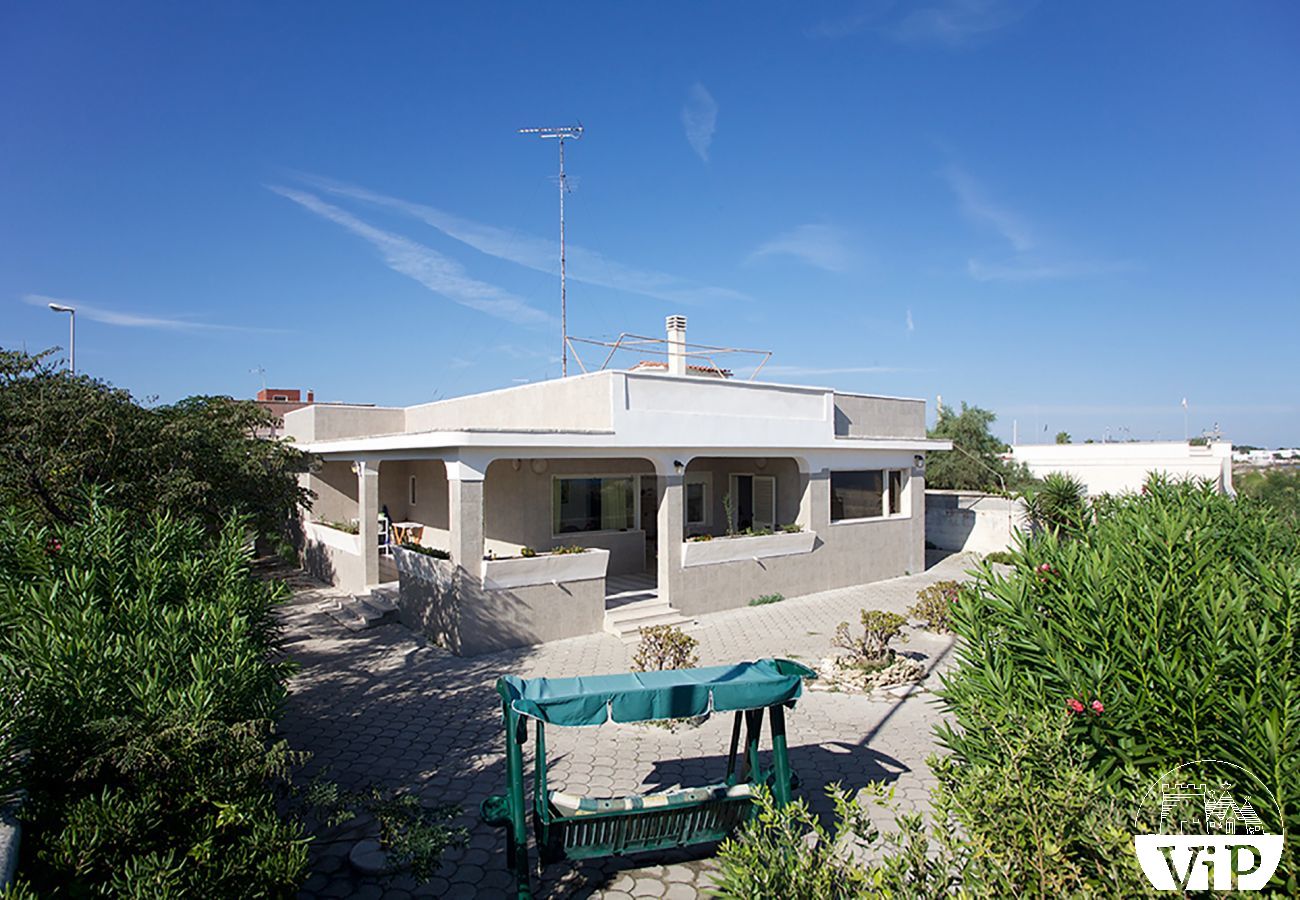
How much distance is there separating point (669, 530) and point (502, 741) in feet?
21.7

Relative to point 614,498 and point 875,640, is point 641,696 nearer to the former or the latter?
point 875,640

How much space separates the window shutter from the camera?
61.4ft

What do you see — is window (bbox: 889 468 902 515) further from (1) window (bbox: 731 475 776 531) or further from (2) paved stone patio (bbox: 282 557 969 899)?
(2) paved stone patio (bbox: 282 557 969 899)

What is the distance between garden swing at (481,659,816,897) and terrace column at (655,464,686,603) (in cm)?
860

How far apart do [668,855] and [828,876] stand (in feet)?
11.8

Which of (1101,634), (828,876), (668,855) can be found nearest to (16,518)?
(668,855)

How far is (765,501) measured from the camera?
19000 millimetres

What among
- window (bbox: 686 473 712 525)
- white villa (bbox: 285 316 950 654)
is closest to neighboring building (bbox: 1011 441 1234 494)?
white villa (bbox: 285 316 950 654)

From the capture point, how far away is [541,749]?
555 cm

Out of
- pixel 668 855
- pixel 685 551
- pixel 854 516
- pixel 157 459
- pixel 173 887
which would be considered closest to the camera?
pixel 173 887

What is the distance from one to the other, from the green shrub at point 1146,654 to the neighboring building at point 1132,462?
30272mm

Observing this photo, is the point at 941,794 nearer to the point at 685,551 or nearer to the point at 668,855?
the point at 668,855

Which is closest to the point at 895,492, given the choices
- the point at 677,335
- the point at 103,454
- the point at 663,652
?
the point at 677,335

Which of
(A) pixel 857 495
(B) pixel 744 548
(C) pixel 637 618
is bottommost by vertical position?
(C) pixel 637 618
